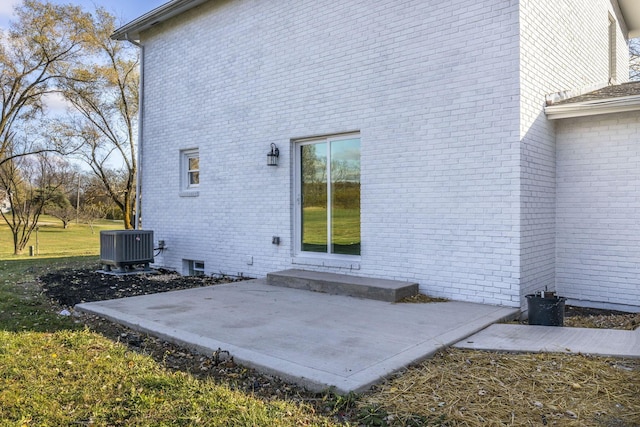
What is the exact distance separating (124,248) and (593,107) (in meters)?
8.38

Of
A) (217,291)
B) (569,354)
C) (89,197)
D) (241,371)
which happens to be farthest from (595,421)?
(89,197)

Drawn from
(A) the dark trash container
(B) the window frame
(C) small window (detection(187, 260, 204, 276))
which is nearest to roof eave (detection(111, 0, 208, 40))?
(B) the window frame

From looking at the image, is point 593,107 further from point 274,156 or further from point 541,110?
point 274,156

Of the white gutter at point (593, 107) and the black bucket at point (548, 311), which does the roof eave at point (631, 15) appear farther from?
the black bucket at point (548, 311)

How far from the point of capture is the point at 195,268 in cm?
998

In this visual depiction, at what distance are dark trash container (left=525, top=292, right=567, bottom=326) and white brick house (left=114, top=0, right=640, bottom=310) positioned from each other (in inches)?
26.1

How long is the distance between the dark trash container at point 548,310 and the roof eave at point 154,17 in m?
8.54

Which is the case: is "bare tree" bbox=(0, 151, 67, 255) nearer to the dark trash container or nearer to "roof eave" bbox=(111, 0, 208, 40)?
"roof eave" bbox=(111, 0, 208, 40)

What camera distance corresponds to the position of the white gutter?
573 cm

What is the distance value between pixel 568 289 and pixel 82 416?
6361 mm

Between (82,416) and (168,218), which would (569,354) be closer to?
(82,416)

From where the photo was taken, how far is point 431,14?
641 centimetres

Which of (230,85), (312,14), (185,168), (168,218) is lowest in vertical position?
(168,218)

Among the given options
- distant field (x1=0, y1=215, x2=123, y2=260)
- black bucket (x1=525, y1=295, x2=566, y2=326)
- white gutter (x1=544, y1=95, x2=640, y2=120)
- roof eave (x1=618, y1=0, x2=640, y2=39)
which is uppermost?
roof eave (x1=618, y1=0, x2=640, y2=39)
